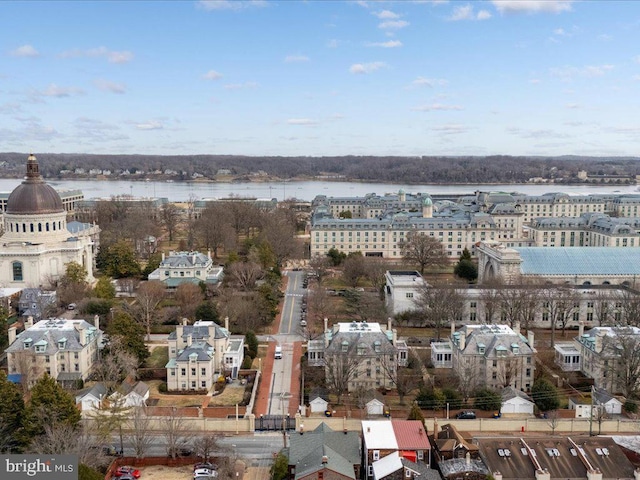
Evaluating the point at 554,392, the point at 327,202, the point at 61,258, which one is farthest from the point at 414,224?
the point at 554,392

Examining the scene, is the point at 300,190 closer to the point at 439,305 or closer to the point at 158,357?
the point at 439,305

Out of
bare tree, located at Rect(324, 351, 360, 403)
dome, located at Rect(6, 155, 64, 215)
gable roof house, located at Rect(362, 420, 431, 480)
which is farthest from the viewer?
dome, located at Rect(6, 155, 64, 215)

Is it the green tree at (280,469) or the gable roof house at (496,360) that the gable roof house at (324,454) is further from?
the gable roof house at (496,360)

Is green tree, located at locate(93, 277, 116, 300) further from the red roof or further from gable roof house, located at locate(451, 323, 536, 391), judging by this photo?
the red roof

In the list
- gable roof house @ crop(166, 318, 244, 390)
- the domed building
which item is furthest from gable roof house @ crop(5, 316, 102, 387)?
the domed building

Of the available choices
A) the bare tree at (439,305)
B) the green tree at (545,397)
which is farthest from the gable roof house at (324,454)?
the bare tree at (439,305)

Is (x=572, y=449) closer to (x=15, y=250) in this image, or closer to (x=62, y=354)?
(x=62, y=354)

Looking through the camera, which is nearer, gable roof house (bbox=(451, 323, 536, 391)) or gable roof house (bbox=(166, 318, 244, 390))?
gable roof house (bbox=(451, 323, 536, 391))
